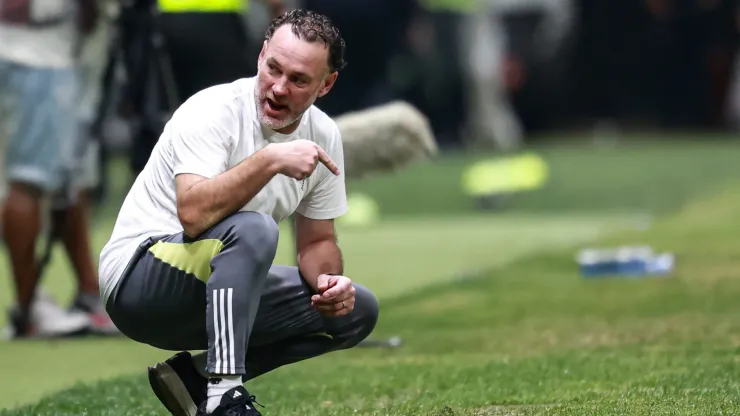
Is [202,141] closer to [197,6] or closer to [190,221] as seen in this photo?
[190,221]

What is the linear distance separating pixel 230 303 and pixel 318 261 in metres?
0.60

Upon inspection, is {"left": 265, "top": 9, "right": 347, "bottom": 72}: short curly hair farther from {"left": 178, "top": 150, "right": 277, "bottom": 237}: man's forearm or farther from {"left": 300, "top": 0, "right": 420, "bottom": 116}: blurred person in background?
{"left": 300, "top": 0, "right": 420, "bottom": 116}: blurred person in background

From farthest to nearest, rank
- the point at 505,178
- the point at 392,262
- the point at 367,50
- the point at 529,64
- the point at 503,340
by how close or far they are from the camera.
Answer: the point at 529,64, the point at 367,50, the point at 505,178, the point at 392,262, the point at 503,340

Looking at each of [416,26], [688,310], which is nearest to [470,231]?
[688,310]

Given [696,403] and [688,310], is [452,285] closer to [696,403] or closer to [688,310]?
[688,310]

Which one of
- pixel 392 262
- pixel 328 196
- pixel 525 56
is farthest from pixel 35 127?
pixel 525 56

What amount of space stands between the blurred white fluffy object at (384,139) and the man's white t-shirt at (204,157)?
2035mm

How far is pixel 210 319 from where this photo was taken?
3.95 metres

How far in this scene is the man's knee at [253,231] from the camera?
3.98 meters

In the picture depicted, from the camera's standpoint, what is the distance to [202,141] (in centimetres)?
408

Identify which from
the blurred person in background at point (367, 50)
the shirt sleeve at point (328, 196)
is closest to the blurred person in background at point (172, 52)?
the shirt sleeve at point (328, 196)

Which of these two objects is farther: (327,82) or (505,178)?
(505,178)

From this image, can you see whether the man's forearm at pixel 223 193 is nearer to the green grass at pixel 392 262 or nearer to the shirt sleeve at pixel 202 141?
the shirt sleeve at pixel 202 141

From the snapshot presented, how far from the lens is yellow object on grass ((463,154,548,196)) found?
1359 cm
